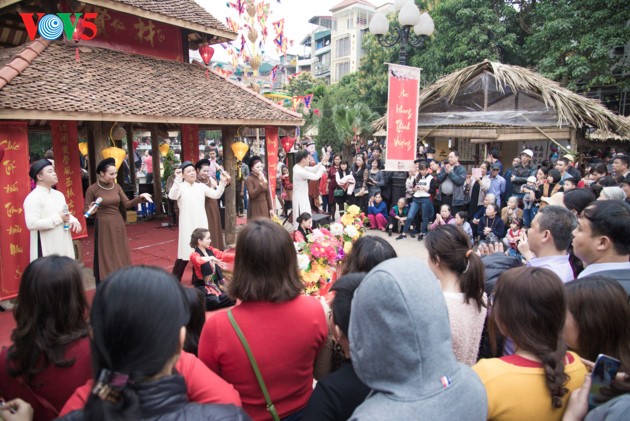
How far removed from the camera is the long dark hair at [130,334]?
98cm

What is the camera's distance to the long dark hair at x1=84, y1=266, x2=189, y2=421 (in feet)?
3.21

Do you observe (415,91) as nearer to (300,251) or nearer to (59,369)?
(300,251)

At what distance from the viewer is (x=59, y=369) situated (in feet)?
5.05

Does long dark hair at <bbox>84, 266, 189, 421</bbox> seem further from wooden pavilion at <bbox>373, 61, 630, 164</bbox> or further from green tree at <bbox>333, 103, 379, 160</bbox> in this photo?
green tree at <bbox>333, 103, 379, 160</bbox>

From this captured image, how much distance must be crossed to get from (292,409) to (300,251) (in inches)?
94.7

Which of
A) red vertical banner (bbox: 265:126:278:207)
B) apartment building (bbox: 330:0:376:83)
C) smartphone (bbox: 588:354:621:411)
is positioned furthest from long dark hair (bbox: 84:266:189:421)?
apartment building (bbox: 330:0:376:83)

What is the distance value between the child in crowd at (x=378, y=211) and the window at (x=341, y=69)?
33.4 metres

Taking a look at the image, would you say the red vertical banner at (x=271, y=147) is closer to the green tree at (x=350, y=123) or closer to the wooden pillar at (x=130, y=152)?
the wooden pillar at (x=130, y=152)

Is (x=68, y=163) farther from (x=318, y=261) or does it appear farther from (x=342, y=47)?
(x=342, y=47)

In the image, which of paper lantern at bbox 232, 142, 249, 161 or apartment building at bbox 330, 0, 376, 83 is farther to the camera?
apartment building at bbox 330, 0, 376, 83

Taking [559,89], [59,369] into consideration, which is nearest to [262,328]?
[59,369]

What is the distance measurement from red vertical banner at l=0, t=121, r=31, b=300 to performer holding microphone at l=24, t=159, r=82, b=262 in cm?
44

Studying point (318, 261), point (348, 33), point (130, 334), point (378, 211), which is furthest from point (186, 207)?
point (348, 33)

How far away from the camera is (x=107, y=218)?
5148 mm
